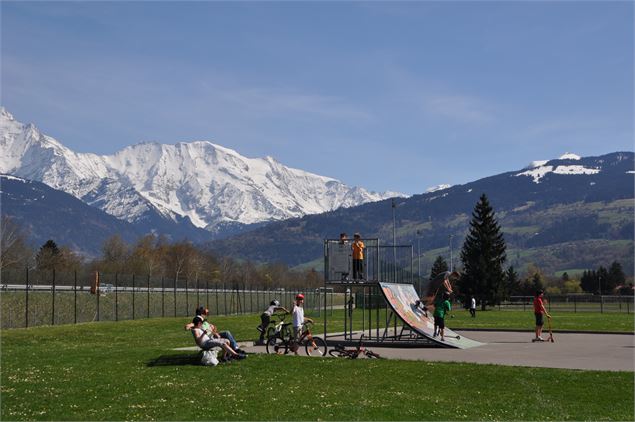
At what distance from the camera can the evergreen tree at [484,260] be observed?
101 meters

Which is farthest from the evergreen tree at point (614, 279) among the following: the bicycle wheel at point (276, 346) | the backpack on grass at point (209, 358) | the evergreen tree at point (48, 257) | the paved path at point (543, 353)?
the backpack on grass at point (209, 358)

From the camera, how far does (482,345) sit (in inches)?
1195

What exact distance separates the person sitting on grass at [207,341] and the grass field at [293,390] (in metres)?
0.44

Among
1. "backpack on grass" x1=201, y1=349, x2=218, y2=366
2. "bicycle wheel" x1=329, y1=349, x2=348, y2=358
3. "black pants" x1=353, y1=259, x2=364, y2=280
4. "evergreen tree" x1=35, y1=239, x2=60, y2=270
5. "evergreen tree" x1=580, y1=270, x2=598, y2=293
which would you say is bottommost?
"evergreen tree" x1=580, y1=270, x2=598, y2=293

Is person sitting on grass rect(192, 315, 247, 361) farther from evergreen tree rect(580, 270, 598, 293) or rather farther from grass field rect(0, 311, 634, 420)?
evergreen tree rect(580, 270, 598, 293)

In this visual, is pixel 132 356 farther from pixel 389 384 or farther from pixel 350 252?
pixel 350 252

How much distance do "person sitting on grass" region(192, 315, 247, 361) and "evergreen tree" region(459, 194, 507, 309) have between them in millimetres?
79876

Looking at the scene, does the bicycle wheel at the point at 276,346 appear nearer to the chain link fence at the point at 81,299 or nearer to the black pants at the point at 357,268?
the black pants at the point at 357,268

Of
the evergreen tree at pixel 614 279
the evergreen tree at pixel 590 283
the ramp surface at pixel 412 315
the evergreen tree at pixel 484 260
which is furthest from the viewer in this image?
the evergreen tree at pixel 590 283

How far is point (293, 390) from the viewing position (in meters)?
17.2

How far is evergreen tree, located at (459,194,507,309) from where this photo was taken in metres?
101

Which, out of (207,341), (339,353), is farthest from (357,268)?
(207,341)

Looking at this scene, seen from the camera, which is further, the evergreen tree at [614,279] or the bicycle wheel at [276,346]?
the evergreen tree at [614,279]

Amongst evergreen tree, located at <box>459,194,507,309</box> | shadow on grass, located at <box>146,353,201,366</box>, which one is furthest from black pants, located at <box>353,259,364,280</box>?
evergreen tree, located at <box>459,194,507,309</box>
